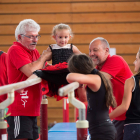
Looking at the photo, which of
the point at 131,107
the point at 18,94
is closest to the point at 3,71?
the point at 18,94

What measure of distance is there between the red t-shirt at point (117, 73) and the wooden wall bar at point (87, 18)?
345 centimetres

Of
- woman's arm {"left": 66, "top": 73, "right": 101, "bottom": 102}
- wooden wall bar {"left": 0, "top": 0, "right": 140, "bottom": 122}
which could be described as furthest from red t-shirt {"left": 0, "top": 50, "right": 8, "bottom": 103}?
wooden wall bar {"left": 0, "top": 0, "right": 140, "bottom": 122}

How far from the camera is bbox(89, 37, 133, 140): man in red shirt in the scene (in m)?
1.92

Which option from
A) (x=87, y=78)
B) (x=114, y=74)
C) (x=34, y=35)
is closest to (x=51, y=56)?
(x=34, y=35)

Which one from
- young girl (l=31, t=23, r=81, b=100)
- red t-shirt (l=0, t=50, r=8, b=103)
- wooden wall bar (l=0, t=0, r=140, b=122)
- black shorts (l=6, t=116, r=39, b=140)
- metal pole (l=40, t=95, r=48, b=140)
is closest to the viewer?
young girl (l=31, t=23, r=81, b=100)

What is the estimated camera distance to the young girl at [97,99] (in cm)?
136

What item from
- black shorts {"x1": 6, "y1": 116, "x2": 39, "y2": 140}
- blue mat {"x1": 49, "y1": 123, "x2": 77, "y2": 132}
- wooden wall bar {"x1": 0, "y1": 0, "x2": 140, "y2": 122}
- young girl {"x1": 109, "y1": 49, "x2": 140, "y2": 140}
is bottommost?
blue mat {"x1": 49, "y1": 123, "x2": 77, "y2": 132}

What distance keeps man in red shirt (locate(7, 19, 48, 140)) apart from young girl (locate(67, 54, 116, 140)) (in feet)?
1.60

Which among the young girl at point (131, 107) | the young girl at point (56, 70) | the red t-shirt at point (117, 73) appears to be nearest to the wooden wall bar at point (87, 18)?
the young girl at point (56, 70)

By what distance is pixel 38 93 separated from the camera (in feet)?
6.15

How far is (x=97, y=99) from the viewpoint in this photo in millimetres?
1401

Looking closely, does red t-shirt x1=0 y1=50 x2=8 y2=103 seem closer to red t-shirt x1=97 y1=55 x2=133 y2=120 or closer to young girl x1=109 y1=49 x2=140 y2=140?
red t-shirt x1=97 y1=55 x2=133 y2=120

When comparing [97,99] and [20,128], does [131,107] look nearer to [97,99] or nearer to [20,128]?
[97,99]

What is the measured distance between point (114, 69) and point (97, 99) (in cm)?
58
